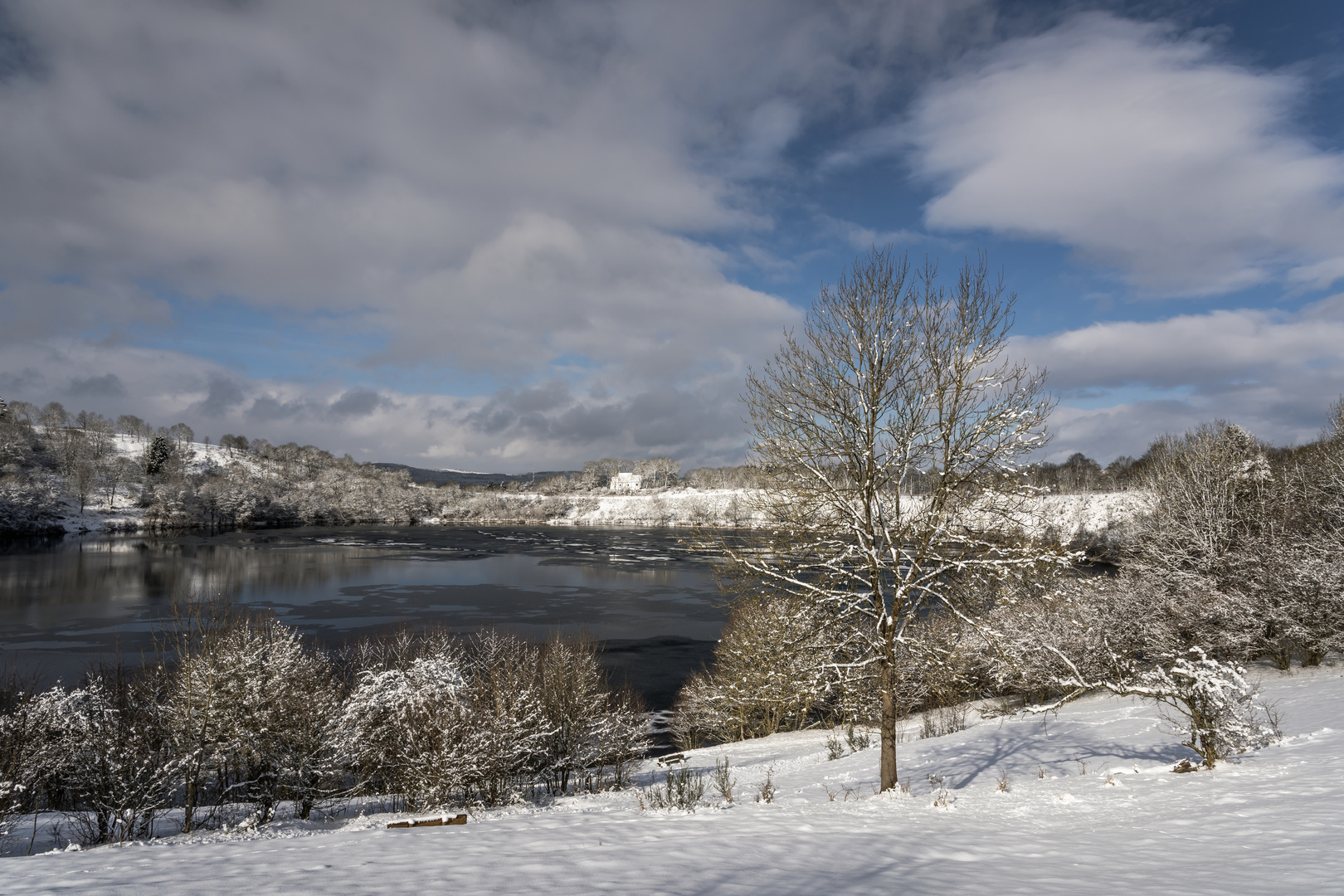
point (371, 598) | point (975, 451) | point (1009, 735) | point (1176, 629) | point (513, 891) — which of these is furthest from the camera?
point (371, 598)

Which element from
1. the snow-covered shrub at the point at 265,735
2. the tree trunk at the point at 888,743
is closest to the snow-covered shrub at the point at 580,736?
the snow-covered shrub at the point at 265,735

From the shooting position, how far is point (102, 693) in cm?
1961

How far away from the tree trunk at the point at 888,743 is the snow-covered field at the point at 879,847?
0.41m

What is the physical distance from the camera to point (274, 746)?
1332 centimetres

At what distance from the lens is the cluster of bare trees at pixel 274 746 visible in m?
11.7

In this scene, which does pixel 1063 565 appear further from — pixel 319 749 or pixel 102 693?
pixel 102 693

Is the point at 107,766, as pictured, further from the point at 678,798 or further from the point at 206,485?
the point at 206,485

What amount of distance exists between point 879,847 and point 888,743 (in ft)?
11.2

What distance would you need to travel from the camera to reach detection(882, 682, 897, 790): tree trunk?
940 cm

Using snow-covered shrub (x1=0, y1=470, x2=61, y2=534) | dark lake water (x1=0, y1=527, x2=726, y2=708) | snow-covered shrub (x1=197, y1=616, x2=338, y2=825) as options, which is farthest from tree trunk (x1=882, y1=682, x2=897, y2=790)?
snow-covered shrub (x1=0, y1=470, x2=61, y2=534)

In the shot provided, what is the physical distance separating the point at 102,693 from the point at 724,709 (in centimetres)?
2052

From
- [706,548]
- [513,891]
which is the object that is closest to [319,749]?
[706,548]

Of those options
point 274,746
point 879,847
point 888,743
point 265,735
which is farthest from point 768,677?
point 265,735

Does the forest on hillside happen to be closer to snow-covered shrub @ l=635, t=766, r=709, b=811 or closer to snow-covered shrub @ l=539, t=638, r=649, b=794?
snow-covered shrub @ l=539, t=638, r=649, b=794
